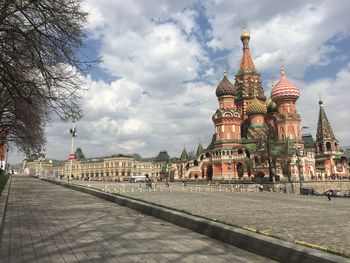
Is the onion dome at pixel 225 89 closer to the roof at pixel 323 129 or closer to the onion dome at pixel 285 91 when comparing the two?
the onion dome at pixel 285 91

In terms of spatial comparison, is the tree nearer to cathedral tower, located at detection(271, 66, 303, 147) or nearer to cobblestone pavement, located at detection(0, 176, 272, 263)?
cobblestone pavement, located at detection(0, 176, 272, 263)

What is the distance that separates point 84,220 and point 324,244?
24.8 ft

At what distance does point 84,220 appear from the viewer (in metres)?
11.8

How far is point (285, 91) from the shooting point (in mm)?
79062

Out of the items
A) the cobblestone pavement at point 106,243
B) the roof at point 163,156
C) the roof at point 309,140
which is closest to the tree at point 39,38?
the cobblestone pavement at point 106,243

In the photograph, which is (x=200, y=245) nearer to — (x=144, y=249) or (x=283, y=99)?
(x=144, y=249)

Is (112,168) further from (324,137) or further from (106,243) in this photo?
(106,243)

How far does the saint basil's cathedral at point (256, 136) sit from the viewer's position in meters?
70.6

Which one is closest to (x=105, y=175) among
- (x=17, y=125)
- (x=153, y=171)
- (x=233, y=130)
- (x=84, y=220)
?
(x=153, y=171)

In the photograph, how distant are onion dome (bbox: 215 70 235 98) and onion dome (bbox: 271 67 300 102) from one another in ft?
31.4

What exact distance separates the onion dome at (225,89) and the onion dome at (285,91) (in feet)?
31.4

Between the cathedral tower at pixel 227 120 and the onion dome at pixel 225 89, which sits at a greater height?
the onion dome at pixel 225 89

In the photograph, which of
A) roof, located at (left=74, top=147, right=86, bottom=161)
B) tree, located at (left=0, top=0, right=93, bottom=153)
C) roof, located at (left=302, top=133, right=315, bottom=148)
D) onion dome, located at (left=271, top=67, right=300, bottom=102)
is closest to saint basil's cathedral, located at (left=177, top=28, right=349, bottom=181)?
onion dome, located at (left=271, top=67, right=300, bottom=102)

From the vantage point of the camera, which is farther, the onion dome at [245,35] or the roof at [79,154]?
the roof at [79,154]
